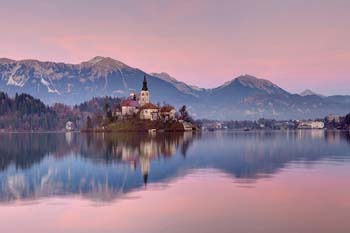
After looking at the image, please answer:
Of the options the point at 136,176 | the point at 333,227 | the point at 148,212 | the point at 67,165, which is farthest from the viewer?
the point at 67,165

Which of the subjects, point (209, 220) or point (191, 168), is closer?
point (209, 220)

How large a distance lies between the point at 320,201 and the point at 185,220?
910cm

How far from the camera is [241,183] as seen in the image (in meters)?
33.3

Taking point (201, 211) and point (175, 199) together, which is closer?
point (201, 211)

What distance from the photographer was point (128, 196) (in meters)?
27.7

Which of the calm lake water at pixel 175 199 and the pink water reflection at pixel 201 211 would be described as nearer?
the pink water reflection at pixel 201 211

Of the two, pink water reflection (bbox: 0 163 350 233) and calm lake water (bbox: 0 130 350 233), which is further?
calm lake water (bbox: 0 130 350 233)

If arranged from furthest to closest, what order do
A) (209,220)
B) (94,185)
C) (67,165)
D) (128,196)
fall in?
(67,165) < (94,185) < (128,196) < (209,220)

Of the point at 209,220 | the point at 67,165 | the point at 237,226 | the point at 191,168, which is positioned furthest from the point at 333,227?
the point at 67,165

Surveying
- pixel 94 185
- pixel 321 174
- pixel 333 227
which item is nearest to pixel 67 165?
pixel 94 185

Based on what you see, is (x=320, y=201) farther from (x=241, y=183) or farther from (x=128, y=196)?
(x=128, y=196)

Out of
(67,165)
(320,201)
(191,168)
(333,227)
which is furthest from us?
(67,165)

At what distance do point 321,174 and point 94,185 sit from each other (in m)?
19.4

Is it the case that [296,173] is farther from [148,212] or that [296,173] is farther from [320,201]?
[148,212]
